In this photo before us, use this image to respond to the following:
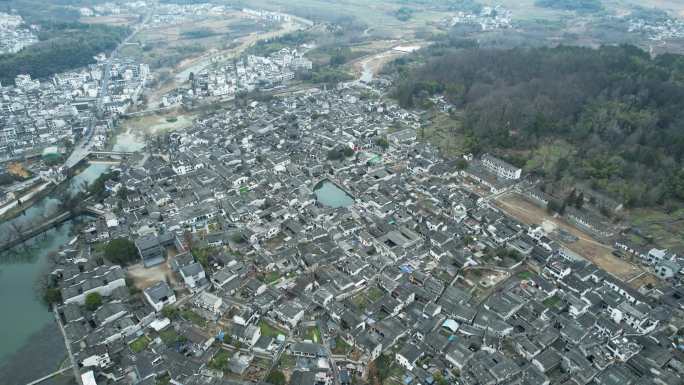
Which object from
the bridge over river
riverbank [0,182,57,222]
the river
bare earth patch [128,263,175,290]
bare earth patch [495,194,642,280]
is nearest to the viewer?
the river

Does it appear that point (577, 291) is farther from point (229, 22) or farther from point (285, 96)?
point (229, 22)

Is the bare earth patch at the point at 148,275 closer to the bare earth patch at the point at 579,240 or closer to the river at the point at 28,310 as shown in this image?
the river at the point at 28,310

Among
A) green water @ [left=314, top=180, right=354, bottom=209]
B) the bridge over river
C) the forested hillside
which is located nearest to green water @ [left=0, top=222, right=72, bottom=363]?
the bridge over river

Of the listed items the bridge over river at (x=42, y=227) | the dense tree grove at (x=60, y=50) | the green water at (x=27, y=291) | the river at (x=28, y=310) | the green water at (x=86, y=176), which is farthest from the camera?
the dense tree grove at (x=60, y=50)

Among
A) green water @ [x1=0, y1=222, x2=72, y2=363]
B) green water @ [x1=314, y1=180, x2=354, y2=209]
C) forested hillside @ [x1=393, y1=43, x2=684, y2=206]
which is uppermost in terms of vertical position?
forested hillside @ [x1=393, y1=43, x2=684, y2=206]

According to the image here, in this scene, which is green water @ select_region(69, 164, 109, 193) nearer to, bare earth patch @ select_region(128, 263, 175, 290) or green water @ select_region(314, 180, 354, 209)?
bare earth patch @ select_region(128, 263, 175, 290)

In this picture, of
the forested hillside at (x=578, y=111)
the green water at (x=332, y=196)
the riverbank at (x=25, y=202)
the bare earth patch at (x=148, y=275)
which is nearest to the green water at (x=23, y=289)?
the riverbank at (x=25, y=202)

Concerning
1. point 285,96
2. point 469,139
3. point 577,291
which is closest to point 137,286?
point 577,291

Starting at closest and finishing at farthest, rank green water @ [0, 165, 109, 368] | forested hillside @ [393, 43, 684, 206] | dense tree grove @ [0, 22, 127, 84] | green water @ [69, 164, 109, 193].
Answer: green water @ [0, 165, 109, 368] < forested hillside @ [393, 43, 684, 206] < green water @ [69, 164, 109, 193] < dense tree grove @ [0, 22, 127, 84]
